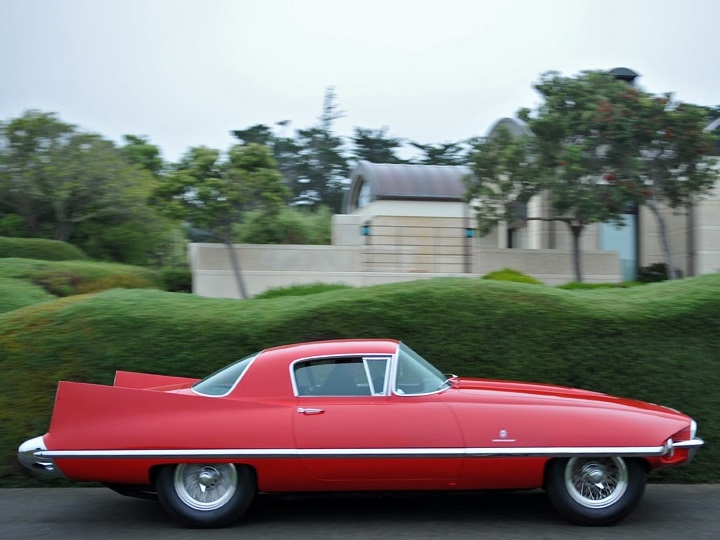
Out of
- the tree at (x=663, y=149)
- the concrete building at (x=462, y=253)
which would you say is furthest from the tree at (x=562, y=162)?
the concrete building at (x=462, y=253)

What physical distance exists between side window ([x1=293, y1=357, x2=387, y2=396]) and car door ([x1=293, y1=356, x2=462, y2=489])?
0.27 ft

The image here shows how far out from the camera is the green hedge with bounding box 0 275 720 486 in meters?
7.57

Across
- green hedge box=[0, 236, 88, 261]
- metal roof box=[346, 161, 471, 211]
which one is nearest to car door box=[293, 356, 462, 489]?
green hedge box=[0, 236, 88, 261]

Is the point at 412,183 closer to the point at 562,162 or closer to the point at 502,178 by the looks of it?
the point at 502,178

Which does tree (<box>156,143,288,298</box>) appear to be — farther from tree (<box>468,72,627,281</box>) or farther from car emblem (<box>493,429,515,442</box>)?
car emblem (<box>493,429,515,442</box>)

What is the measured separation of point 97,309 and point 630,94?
43.5 ft

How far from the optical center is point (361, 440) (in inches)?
229

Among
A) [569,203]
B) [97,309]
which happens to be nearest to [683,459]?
[97,309]

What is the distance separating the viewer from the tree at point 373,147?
4872 cm

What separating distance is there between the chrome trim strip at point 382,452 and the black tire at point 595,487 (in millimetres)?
172

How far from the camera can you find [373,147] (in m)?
48.9

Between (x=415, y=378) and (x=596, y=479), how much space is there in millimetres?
1500

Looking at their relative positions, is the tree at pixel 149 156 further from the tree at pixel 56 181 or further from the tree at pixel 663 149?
the tree at pixel 663 149

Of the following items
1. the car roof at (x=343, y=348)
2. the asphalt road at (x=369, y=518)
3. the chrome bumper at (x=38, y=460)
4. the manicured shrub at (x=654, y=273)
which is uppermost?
the manicured shrub at (x=654, y=273)
